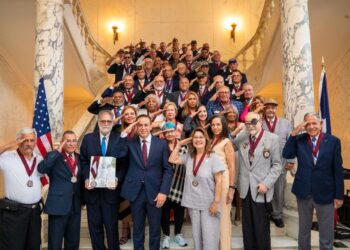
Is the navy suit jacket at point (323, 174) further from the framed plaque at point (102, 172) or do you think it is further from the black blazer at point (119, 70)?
the black blazer at point (119, 70)

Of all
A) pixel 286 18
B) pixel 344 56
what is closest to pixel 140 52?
pixel 286 18

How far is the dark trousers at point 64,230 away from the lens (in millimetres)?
4102

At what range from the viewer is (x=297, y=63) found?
5.65 meters

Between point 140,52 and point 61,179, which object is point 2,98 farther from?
point 61,179

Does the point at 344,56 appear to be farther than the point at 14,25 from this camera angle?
Yes

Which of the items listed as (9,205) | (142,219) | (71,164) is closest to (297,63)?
(142,219)

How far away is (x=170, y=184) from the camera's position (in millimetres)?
4223

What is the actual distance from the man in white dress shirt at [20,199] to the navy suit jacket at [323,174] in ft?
9.85

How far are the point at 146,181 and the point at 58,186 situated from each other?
1.00m

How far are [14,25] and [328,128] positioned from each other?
652 cm

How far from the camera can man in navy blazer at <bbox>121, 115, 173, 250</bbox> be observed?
414 cm

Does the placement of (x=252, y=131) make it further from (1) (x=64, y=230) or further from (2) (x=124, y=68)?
(2) (x=124, y=68)

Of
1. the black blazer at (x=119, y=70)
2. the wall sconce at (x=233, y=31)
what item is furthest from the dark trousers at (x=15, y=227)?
the wall sconce at (x=233, y=31)

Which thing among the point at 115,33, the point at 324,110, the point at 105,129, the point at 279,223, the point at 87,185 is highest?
the point at 115,33
